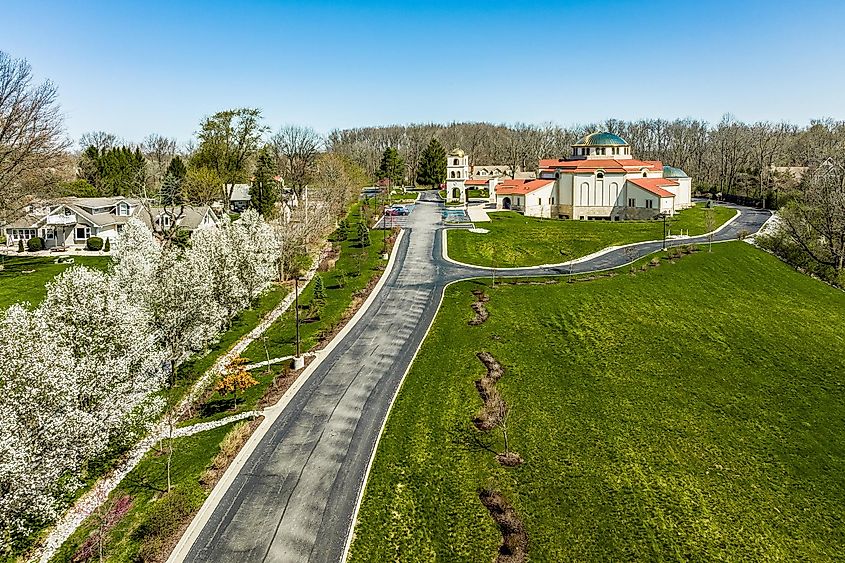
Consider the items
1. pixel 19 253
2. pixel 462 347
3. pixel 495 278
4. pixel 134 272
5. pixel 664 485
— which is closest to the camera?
pixel 664 485

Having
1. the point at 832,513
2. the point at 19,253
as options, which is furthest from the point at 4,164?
the point at 832,513

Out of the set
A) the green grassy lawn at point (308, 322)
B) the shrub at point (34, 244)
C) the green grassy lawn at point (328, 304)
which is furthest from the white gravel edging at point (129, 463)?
the shrub at point (34, 244)

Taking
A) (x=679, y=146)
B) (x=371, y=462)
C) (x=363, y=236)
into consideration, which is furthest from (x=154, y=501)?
(x=679, y=146)

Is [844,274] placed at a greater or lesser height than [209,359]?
greater

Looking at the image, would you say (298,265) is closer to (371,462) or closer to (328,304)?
(328,304)

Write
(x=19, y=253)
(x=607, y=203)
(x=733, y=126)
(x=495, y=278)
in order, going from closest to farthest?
1. (x=495, y=278)
2. (x=19, y=253)
3. (x=607, y=203)
4. (x=733, y=126)

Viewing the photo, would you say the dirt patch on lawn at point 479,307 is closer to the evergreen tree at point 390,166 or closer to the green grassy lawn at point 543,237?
the green grassy lawn at point 543,237

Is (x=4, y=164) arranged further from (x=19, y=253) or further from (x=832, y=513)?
(x=832, y=513)
